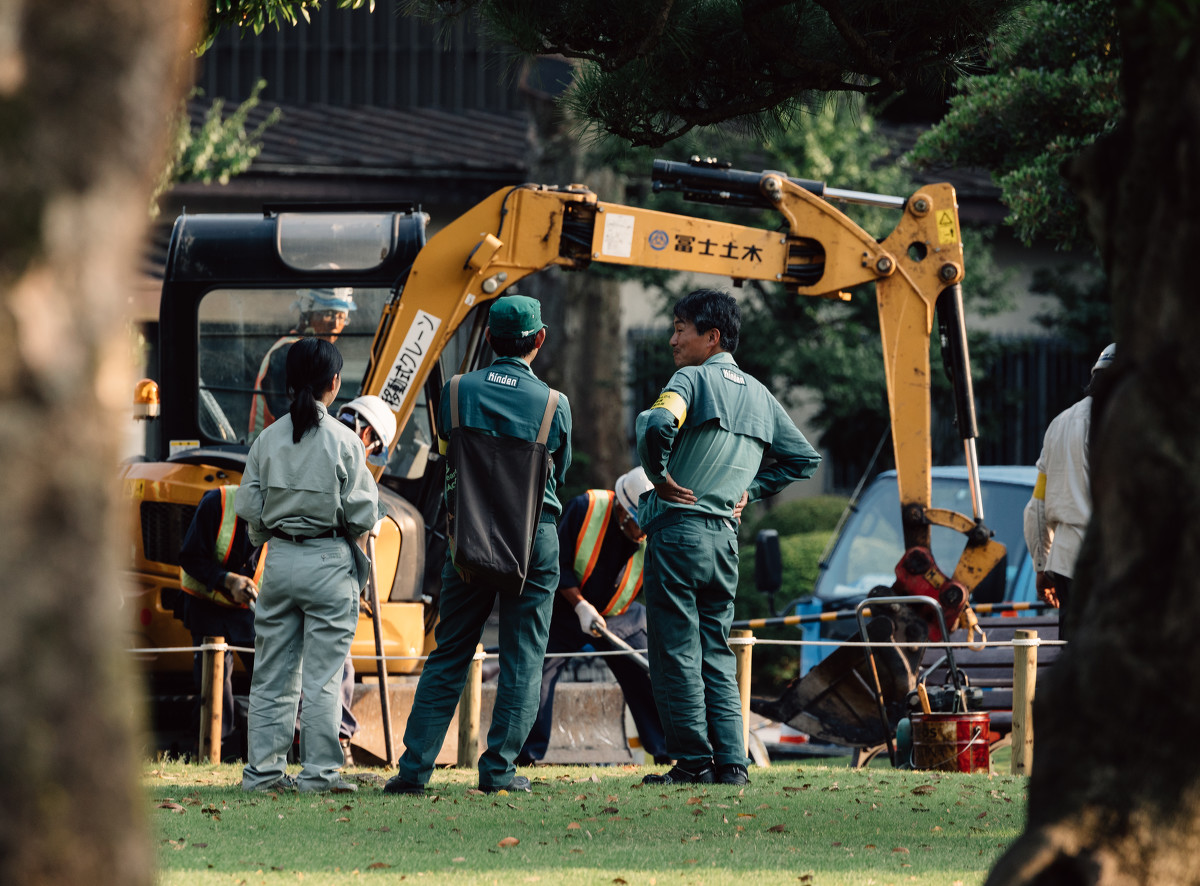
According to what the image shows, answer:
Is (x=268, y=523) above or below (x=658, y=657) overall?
above

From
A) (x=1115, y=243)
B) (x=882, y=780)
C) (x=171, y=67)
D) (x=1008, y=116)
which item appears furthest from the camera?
(x=1008, y=116)

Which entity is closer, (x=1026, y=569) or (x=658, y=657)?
(x=658, y=657)

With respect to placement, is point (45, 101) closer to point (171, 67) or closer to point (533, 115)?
point (171, 67)

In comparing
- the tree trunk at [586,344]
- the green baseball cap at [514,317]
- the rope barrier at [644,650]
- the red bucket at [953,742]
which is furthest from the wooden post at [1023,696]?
the tree trunk at [586,344]

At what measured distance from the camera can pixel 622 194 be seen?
54.2 ft

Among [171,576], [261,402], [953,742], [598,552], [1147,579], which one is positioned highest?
[261,402]

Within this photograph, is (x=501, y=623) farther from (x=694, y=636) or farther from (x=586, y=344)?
(x=586, y=344)

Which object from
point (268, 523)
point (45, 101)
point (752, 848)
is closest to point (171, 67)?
point (45, 101)

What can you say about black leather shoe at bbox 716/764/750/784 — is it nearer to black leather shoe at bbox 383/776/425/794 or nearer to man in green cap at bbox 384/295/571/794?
man in green cap at bbox 384/295/571/794

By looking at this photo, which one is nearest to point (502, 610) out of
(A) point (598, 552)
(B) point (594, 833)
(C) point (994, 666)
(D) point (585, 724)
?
(B) point (594, 833)

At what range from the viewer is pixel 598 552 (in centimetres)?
845

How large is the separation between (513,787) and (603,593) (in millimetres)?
2542

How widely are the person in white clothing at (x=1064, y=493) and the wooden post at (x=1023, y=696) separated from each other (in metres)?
0.37

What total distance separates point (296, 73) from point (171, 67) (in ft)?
64.0
